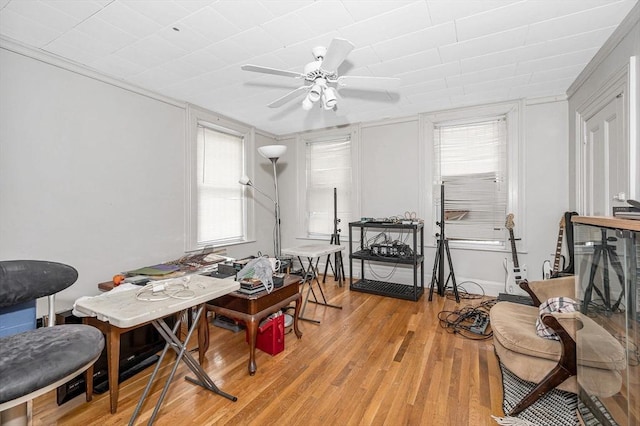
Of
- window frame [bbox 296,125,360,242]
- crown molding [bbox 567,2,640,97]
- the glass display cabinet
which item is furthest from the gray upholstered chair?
window frame [bbox 296,125,360,242]

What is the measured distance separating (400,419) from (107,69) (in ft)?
12.4

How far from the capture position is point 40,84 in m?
2.40

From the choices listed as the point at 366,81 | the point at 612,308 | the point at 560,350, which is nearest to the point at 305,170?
the point at 366,81

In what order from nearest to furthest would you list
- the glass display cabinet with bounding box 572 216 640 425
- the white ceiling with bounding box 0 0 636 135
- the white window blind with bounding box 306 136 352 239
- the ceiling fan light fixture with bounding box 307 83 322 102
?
the glass display cabinet with bounding box 572 216 640 425, the white ceiling with bounding box 0 0 636 135, the ceiling fan light fixture with bounding box 307 83 322 102, the white window blind with bounding box 306 136 352 239

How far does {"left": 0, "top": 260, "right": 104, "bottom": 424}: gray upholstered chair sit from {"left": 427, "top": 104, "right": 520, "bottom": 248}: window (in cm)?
400

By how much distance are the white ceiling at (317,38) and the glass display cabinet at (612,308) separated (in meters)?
1.57

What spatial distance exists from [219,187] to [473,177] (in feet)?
11.8

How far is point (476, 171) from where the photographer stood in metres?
3.86

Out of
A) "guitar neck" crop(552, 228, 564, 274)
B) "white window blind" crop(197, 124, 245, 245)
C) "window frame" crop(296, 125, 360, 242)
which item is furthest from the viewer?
"window frame" crop(296, 125, 360, 242)

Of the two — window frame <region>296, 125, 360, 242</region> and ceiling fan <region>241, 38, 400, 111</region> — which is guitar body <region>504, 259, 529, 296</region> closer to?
window frame <region>296, 125, 360, 242</region>

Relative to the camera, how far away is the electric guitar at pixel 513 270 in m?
3.52

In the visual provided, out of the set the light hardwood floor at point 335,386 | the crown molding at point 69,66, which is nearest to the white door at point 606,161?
the light hardwood floor at point 335,386

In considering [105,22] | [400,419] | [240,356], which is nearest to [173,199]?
[105,22]

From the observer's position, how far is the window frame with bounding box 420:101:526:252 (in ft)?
11.8
